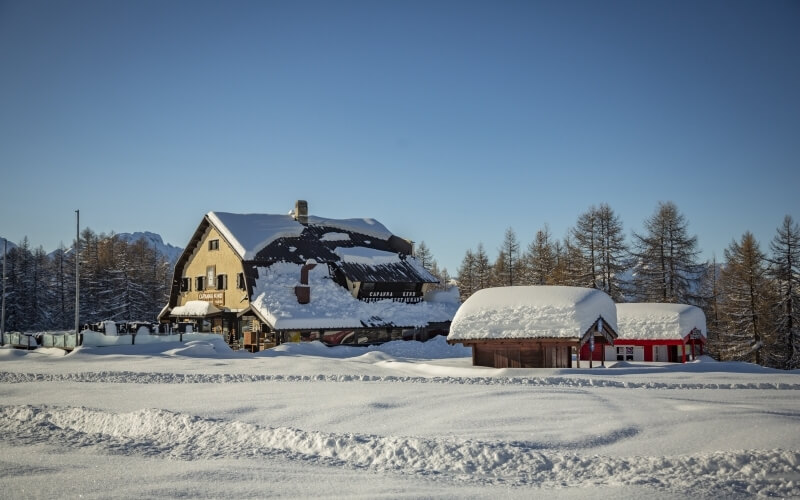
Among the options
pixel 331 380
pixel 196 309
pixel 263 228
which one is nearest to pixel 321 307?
pixel 263 228

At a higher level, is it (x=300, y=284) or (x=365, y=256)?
(x=365, y=256)

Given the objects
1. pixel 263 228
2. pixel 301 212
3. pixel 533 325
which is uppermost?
pixel 301 212

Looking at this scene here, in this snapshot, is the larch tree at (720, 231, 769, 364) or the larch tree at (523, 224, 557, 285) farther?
the larch tree at (523, 224, 557, 285)

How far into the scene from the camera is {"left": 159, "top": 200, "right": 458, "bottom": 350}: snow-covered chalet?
38969 millimetres

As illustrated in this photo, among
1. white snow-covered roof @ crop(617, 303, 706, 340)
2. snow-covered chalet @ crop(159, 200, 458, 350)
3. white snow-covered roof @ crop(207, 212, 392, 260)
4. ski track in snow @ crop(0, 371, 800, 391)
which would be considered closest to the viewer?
ski track in snow @ crop(0, 371, 800, 391)

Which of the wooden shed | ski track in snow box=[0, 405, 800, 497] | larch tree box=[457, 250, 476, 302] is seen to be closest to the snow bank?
the wooden shed

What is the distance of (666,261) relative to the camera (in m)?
45.5

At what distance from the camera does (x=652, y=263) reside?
45.4m

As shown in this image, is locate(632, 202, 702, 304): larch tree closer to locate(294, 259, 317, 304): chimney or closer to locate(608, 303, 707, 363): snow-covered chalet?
locate(608, 303, 707, 363): snow-covered chalet

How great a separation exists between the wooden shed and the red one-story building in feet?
21.1

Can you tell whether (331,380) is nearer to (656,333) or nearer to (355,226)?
(656,333)

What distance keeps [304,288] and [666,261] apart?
85.7 ft

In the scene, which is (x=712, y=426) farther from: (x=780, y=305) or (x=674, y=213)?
(x=674, y=213)

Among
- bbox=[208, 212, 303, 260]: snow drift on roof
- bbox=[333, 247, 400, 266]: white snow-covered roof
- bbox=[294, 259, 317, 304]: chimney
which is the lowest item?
bbox=[294, 259, 317, 304]: chimney
